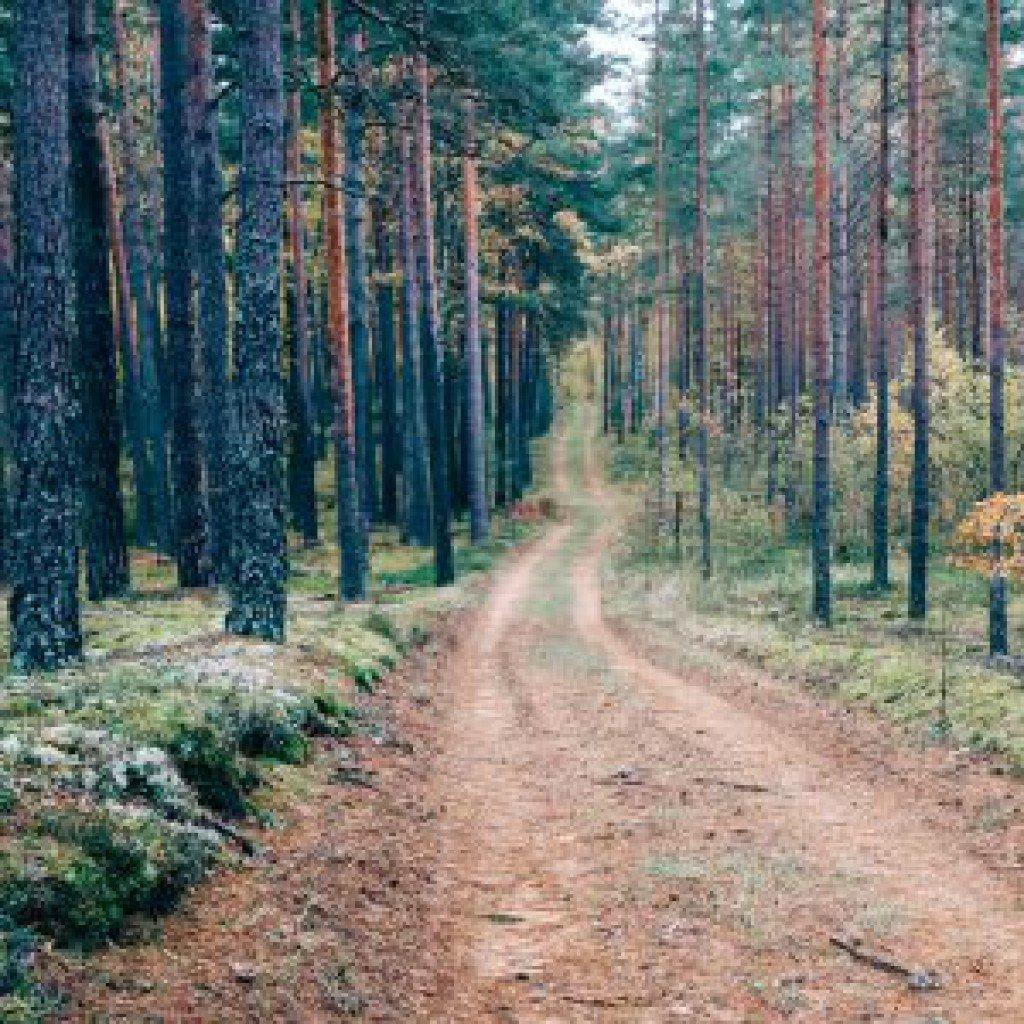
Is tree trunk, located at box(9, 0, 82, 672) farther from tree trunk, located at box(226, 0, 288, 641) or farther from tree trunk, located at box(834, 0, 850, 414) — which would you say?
tree trunk, located at box(834, 0, 850, 414)

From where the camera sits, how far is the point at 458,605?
22734 millimetres

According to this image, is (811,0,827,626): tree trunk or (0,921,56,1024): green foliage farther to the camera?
(811,0,827,626): tree trunk

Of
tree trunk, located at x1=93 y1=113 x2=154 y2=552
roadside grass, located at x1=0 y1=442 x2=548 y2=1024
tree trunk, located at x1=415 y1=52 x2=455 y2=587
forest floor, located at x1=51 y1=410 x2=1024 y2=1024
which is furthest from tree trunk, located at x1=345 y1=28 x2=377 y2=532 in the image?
forest floor, located at x1=51 y1=410 x2=1024 y2=1024

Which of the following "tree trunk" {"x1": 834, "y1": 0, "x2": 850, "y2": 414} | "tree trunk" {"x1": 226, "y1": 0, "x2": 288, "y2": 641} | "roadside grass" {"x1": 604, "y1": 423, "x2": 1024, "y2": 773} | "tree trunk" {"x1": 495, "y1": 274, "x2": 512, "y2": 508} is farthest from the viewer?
"tree trunk" {"x1": 495, "y1": 274, "x2": 512, "y2": 508}

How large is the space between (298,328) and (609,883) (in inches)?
945

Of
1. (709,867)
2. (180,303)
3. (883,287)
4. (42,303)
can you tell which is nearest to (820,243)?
(883,287)

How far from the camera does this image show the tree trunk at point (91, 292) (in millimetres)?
15484

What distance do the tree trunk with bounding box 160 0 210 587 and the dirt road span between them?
6108 millimetres

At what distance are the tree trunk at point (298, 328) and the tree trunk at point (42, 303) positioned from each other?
13.6 meters

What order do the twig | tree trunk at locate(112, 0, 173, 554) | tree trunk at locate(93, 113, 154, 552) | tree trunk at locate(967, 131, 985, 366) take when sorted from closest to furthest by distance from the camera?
1. the twig
2. tree trunk at locate(93, 113, 154, 552)
3. tree trunk at locate(112, 0, 173, 554)
4. tree trunk at locate(967, 131, 985, 366)

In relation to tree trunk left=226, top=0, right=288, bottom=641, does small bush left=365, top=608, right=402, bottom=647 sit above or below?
below

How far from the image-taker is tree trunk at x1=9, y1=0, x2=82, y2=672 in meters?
9.66

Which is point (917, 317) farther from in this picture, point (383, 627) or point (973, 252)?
point (973, 252)

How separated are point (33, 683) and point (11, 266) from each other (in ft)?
63.0
